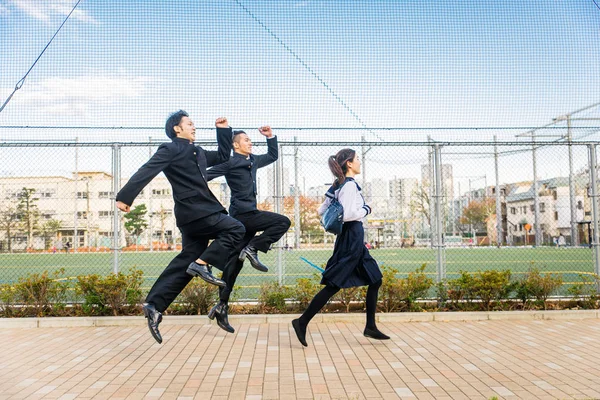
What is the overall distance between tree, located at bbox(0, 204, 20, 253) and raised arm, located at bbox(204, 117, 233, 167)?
6.51 metres

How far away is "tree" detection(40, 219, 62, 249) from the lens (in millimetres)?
11609

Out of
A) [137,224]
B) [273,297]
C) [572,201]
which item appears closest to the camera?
[273,297]

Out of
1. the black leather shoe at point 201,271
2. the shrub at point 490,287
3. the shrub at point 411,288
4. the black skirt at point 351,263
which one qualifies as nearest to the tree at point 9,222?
the black leather shoe at point 201,271

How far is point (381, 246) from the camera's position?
28828 millimetres

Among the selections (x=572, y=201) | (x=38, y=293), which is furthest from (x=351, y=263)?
(x=572, y=201)

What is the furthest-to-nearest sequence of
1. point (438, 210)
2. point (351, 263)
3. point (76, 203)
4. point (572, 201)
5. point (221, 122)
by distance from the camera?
1. point (76, 203)
2. point (572, 201)
3. point (438, 210)
4. point (351, 263)
5. point (221, 122)

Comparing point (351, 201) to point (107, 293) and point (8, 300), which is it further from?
point (8, 300)

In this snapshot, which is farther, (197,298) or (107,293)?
(197,298)

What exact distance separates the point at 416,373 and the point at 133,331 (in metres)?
3.66

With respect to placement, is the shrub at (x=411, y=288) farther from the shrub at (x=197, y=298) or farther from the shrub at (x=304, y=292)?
the shrub at (x=197, y=298)

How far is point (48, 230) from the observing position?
12.0m

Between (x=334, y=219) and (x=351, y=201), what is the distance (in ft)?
1.02

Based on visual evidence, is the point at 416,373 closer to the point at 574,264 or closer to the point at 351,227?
the point at 351,227

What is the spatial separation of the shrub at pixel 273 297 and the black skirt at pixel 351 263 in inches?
75.4
